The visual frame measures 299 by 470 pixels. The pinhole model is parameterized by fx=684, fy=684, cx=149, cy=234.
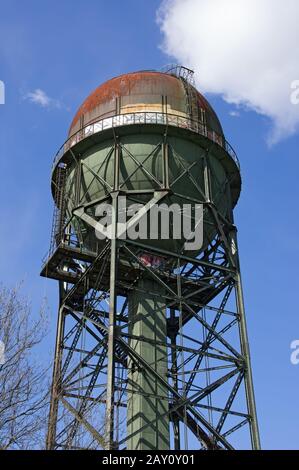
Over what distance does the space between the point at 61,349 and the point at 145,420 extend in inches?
154

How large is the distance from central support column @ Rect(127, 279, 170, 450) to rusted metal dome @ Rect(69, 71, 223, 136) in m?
5.50

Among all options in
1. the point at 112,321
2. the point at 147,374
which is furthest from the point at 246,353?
the point at 112,321

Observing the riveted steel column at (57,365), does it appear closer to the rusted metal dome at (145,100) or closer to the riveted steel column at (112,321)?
the riveted steel column at (112,321)

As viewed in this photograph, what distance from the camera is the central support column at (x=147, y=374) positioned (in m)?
19.2

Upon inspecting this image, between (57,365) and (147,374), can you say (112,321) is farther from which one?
(57,365)

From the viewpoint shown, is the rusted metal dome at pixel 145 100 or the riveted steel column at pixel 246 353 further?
the rusted metal dome at pixel 145 100

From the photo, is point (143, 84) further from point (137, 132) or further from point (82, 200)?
point (82, 200)

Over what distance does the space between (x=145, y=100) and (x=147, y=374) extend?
28.3 feet

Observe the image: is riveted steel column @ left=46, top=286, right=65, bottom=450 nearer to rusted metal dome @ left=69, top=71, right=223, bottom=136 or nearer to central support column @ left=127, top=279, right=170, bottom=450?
central support column @ left=127, top=279, right=170, bottom=450

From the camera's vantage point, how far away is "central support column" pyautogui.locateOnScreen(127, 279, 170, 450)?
63.0ft

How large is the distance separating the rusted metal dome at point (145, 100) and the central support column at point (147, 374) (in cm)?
550

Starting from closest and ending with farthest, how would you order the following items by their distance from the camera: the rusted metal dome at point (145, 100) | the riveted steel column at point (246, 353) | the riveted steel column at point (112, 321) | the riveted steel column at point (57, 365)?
1. the riveted steel column at point (112, 321)
2. the riveted steel column at point (57, 365)
3. the riveted steel column at point (246, 353)
4. the rusted metal dome at point (145, 100)

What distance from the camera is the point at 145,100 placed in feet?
72.0
